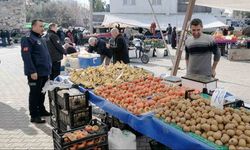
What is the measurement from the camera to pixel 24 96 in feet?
28.6

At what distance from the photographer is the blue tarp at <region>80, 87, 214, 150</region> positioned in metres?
3.15

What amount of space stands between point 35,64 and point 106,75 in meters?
1.42

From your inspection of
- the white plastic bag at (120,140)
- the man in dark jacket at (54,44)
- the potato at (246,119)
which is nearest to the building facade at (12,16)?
the man in dark jacket at (54,44)

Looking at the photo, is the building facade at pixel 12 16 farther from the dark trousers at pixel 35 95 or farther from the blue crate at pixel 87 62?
the dark trousers at pixel 35 95

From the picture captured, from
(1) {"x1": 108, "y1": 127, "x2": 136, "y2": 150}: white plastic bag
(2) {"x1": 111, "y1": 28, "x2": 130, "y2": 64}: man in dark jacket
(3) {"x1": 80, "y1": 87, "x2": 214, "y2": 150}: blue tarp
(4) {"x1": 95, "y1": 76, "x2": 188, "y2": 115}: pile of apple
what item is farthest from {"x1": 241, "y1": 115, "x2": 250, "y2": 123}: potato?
(2) {"x1": 111, "y1": 28, "x2": 130, "y2": 64}: man in dark jacket

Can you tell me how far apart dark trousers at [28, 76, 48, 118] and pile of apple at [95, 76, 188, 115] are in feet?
5.51

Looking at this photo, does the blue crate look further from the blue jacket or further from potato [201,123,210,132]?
potato [201,123,210,132]

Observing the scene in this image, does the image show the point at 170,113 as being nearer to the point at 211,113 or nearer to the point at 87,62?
the point at 211,113

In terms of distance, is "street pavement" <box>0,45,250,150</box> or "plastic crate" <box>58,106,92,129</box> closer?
"plastic crate" <box>58,106,92,129</box>

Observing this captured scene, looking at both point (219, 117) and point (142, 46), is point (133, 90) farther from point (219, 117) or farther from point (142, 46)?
point (142, 46)

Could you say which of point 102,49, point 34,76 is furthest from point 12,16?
point 34,76

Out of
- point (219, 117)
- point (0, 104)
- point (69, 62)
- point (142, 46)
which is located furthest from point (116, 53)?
point (142, 46)

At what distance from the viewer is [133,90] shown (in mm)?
4930

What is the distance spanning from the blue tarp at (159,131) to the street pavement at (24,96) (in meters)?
1.75
